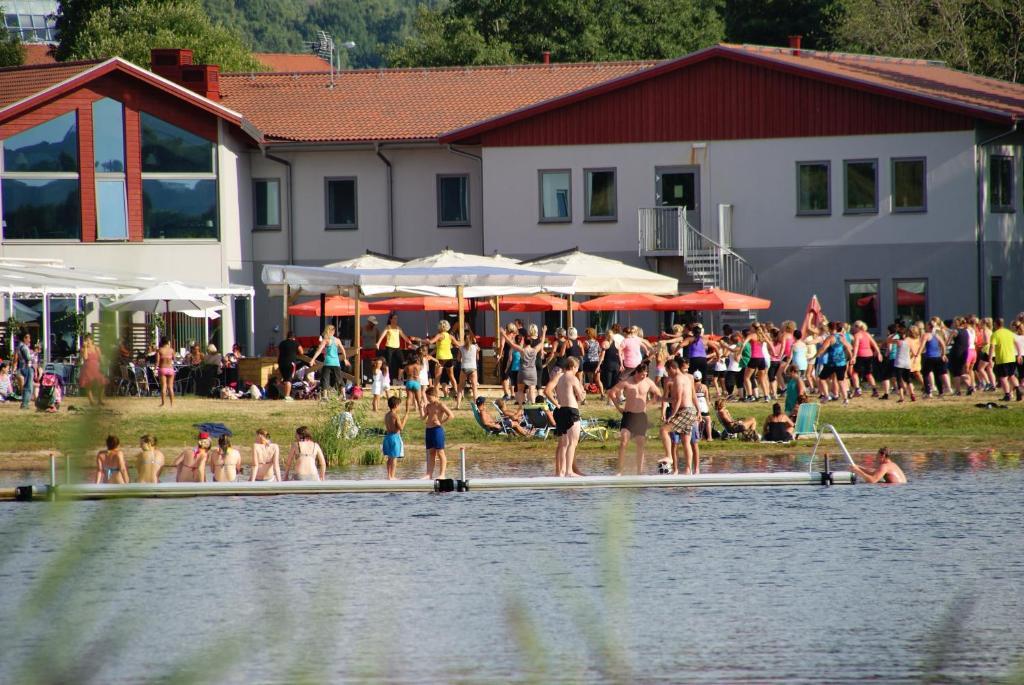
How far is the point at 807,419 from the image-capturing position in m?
25.0

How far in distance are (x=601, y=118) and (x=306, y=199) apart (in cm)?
859

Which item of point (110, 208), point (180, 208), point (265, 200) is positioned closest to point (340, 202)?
point (265, 200)

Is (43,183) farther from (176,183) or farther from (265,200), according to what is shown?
(265,200)

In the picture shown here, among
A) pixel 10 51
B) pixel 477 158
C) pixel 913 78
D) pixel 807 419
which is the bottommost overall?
pixel 807 419

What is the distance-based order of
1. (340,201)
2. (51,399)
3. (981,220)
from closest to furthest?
(51,399), (981,220), (340,201)

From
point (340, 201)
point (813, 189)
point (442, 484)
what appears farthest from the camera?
point (340, 201)

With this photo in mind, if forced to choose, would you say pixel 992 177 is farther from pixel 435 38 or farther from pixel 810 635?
pixel 435 38

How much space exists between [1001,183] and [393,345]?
1744 cm

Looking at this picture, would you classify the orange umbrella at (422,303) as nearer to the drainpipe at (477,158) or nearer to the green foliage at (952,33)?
the drainpipe at (477,158)

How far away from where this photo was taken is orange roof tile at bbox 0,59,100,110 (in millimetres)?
40406

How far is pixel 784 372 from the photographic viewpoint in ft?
103

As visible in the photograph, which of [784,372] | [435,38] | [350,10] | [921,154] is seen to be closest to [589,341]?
[784,372]

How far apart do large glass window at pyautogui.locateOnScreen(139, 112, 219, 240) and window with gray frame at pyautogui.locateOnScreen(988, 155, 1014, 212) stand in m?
20.0

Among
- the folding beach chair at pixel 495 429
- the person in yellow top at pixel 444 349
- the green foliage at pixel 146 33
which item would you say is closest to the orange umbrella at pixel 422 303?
the person in yellow top at pixel 444 349
